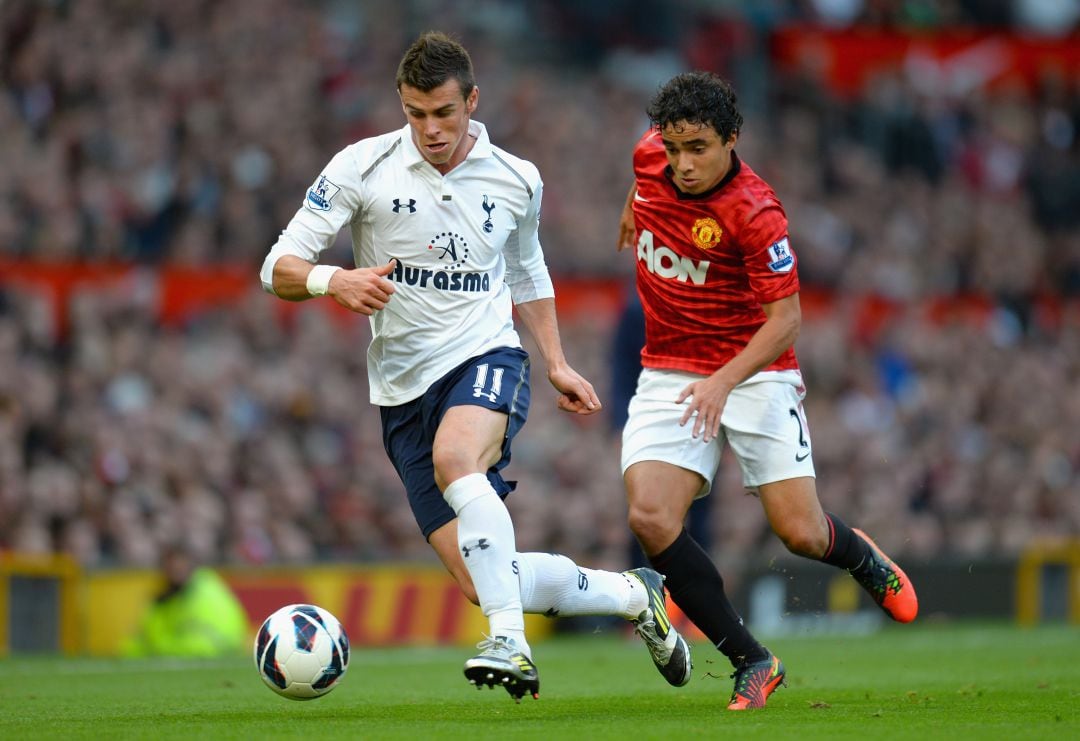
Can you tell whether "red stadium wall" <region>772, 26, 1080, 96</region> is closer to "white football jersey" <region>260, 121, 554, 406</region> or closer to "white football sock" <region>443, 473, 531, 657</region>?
"white football jersey" <region>260, 121, 554, 406</region>

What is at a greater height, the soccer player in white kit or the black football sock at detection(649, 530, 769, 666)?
the soccer player in white kit

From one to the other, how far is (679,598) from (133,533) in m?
6.48

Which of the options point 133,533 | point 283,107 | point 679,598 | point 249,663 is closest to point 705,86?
point 679,598

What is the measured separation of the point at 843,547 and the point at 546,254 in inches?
387

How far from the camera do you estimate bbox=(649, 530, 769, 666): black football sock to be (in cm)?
714

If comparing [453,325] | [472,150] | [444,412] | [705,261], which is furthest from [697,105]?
[444,412]

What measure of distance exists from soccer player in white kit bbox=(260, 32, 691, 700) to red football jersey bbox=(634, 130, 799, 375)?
1.78 ft

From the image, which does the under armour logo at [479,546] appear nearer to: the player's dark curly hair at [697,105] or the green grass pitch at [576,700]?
the green grass pitch at [576,700]

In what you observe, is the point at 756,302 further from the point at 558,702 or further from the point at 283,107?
the point at 283,107

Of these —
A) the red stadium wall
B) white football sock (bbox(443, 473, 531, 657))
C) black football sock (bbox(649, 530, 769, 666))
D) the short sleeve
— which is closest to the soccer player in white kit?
white football sock (bbox(443, 473, 531, 657))

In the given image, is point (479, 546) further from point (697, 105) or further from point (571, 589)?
point (697, 105)

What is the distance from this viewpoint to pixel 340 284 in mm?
6117

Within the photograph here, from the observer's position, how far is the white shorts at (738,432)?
7.16m

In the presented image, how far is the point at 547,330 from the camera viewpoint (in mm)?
7137
